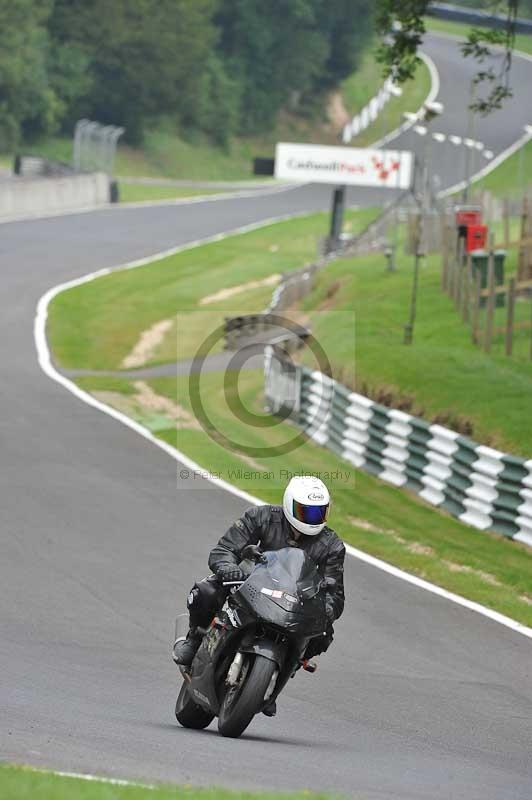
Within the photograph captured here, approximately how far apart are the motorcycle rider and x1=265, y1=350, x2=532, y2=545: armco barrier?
318 inches

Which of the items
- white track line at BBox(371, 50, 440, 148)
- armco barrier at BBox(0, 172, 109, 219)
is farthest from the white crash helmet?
white track line at BBox(371, 50, 440, 148)

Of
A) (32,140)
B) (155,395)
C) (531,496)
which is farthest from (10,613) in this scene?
(32,140)

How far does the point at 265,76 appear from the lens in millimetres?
99625

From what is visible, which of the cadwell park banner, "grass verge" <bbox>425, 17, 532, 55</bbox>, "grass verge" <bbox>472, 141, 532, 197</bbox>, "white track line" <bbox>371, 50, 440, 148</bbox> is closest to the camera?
the cadwell park banner

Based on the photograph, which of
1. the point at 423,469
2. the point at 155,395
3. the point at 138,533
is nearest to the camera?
the point at 138,533

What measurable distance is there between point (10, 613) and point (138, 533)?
376 centimetres

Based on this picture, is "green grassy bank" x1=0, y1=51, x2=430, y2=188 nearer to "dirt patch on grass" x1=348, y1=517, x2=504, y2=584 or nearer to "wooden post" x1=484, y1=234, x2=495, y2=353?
"wooden post" x1=484, y1=234, x2=495, y2=353

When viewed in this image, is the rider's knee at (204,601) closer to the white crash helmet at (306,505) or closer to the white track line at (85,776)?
the white crash helmet at (306,505)

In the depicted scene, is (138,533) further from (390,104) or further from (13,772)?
(390,104)

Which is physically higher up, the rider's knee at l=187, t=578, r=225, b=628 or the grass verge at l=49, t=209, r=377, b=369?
the rider's knee at l=187, t=578, r=225, b=628

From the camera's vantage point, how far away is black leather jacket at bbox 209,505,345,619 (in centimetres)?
920

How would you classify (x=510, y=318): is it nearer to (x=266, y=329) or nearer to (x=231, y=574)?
(x=266, y=329)

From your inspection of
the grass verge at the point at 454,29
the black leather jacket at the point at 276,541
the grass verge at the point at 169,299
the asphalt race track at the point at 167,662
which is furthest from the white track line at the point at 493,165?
the black leather jacket at the point at 276,541

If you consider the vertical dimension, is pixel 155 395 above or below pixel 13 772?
below
